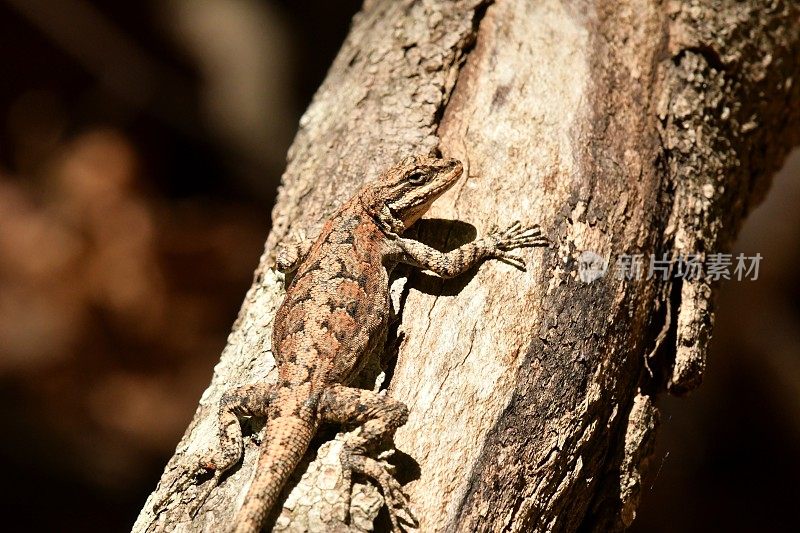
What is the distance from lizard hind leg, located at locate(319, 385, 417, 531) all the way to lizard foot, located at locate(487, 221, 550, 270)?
99 cm

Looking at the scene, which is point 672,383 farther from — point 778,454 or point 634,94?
point 778,454

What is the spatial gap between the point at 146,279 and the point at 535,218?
181 inches

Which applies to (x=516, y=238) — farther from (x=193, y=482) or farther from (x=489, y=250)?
(x=193, y=482)

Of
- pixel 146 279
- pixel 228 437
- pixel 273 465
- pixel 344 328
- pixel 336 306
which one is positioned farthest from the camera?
pixel 146 279

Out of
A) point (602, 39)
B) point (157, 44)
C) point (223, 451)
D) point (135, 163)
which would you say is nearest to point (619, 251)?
point (602, 39)

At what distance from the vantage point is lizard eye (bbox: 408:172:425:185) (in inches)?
167

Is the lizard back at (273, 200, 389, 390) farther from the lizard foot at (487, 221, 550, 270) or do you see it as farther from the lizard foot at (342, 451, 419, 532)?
the lizard foot at (487, 221, 550, 270)

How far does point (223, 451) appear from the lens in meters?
3.64

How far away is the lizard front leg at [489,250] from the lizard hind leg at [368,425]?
0.82 m

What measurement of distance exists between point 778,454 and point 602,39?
5143 millimetres

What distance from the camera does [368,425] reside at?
3.57 metres

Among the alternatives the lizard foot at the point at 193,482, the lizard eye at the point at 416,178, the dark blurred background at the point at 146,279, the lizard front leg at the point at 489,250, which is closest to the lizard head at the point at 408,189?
the lizard eye at the point at 416,178

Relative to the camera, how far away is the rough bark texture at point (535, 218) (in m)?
3.62

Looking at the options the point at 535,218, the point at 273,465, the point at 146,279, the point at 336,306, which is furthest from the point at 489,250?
the point at 146,279
